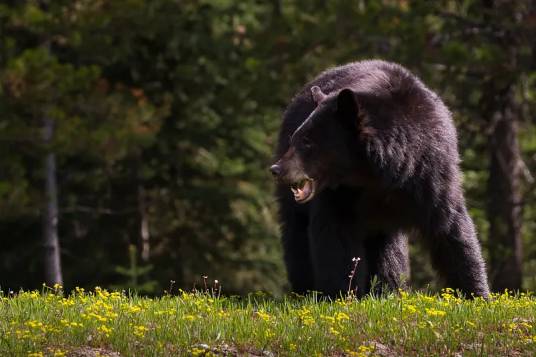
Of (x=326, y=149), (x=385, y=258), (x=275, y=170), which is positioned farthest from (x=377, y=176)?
(x=385, y=258)

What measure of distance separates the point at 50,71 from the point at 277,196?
7.51 metres

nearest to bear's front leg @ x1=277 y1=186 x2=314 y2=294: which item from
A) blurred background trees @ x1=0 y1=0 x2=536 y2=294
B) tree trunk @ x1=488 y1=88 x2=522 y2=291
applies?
blurred background trees @ x1=0 y1=0 x2=536 y2=294

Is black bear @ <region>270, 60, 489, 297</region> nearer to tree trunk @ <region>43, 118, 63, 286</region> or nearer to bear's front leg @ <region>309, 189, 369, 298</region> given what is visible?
bear's front leg @ <region>309, 189, 369, 298</region>

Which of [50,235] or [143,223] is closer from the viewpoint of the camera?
[50,235]

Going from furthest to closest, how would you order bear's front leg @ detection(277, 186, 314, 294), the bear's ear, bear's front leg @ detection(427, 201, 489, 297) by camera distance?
bear's front leg @ detection(277, 186, 314, 294)
bear's front leg @ detection(427, 201, 489, 297)
the bear's ear

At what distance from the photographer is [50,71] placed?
1672 cm

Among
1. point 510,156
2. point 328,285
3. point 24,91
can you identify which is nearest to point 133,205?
point 24,91

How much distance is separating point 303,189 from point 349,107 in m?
0.72

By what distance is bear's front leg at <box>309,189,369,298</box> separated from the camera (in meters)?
8.60

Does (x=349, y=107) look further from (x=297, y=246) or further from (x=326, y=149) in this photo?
(x=297, y=246)

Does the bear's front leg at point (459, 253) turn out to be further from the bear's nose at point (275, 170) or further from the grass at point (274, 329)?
the bear's nose at point (275, 170)

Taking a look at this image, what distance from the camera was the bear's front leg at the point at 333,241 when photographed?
8.60 metres

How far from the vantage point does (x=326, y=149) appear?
858 centimetres

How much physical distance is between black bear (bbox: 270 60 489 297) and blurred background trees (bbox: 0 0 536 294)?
6.09 meters
